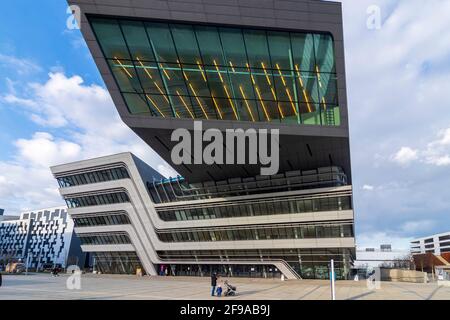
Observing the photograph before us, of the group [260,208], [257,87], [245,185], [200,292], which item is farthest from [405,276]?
[257,87]

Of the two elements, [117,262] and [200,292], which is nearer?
[200,292]

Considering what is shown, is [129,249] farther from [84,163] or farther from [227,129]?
[227,129]

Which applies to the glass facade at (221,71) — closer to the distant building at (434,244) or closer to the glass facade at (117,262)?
the glass facade at (117,262)

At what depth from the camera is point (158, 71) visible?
89.2 feet

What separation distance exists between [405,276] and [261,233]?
21.0 metres

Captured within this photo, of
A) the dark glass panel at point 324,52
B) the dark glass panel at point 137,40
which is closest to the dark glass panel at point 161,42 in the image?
the dark glass panel at point 137,40

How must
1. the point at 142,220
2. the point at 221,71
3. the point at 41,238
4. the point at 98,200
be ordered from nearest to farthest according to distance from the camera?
the point at 221,71, the point at 142,220, the point at 98,200, the point at 41,238

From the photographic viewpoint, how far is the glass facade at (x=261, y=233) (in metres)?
42.4

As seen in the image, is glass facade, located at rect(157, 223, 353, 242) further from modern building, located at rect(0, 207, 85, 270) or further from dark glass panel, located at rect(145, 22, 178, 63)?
modern building, located at rect(0, 207, 85, 270)

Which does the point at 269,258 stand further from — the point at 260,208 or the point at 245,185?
the point at 245,185

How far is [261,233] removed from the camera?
47.7 meters

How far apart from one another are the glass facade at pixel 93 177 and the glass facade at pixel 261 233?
12.6 meters
